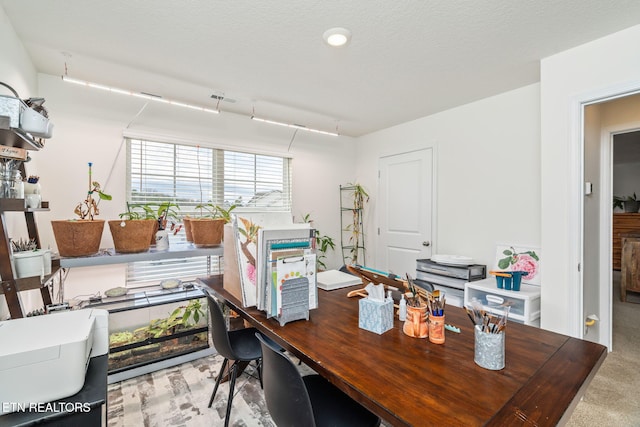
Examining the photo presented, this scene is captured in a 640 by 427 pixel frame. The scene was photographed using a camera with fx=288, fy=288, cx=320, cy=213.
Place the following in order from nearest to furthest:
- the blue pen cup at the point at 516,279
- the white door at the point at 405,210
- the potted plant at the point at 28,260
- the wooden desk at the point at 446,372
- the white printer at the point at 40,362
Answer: the wooden desk at the point at 446,372, the white printer at the point at 40,362, the potted plant at the point at 28,260, the blue pen cup at the point at 516,279, the white door at the point at 405,210

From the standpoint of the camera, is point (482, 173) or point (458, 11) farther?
point (482, 173)

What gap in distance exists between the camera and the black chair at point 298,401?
3.22 ft

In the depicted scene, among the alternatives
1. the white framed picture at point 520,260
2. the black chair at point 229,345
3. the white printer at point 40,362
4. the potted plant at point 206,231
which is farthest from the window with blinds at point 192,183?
the white framed picture at point 520,260

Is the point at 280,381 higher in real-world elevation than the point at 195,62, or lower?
lower

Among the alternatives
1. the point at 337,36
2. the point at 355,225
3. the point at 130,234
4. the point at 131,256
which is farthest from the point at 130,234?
the point at 355,225

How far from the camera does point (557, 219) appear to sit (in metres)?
2.25

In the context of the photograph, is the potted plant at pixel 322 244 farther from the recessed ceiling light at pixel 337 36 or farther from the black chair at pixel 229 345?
the recessed ceiling light at pixel 337 36

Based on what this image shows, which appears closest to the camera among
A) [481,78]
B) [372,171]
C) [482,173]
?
[481,78]

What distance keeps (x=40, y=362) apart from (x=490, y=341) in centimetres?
145

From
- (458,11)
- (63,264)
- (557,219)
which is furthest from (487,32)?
(63,264)

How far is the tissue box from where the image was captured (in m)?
1.20

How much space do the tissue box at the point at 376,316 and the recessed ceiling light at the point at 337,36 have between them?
1720 millimetres

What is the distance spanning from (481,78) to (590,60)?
0.74m

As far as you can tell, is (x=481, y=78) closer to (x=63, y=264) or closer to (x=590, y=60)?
(x=590, y=60)
